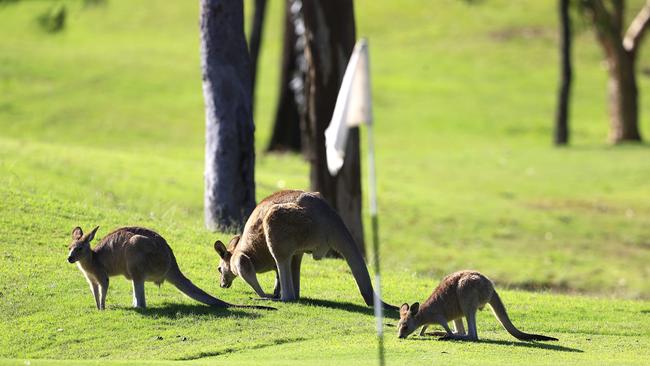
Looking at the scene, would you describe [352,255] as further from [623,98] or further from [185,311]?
[623,98]

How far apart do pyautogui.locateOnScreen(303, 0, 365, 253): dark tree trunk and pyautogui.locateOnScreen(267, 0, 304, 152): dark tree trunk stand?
1677 cm

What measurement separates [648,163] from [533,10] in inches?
1343

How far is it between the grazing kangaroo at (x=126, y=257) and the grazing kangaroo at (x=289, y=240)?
1.17 m

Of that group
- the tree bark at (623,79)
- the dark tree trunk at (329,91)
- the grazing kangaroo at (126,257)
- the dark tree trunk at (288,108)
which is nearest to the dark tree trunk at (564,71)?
the tree bark at (623,79)

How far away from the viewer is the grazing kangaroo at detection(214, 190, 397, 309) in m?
14.0

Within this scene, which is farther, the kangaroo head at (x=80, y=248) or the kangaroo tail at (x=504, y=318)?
the kangaroo tail at (x=504, y=318)

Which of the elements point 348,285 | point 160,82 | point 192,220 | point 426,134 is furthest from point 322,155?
point 160,82

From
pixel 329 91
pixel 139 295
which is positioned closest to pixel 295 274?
pixel 139 295

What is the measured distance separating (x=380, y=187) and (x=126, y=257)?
20410 mm

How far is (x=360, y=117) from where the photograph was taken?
37.2 feet

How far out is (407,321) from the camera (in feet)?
42.2

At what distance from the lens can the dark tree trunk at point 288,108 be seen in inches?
1558

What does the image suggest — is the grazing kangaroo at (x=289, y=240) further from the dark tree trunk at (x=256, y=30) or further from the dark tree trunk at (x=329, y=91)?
the dark tree trunk at (x=256, y=30)

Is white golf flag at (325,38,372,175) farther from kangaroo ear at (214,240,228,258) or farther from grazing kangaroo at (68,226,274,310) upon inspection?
kangaroo ear at (214,240,228,258)
